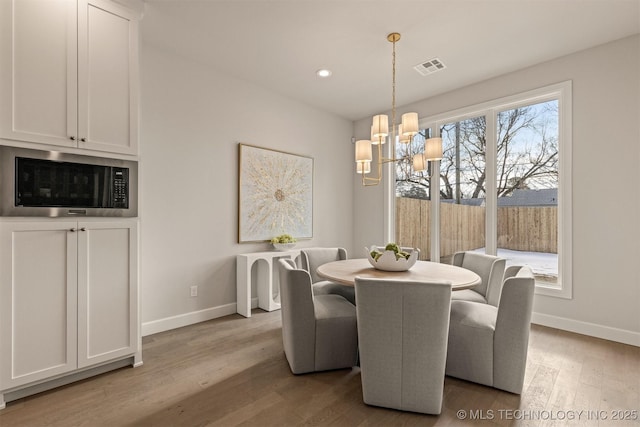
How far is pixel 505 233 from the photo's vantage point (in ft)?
11.9

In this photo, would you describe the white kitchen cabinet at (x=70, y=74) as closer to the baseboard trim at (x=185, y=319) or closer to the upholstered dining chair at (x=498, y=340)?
the baseboard trim at (x=185, y=319)

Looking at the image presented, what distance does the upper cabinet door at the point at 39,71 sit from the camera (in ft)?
5.92

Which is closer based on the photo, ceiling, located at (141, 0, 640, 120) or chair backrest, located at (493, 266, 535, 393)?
chair backrest, located at (493, 266, 535, 393)

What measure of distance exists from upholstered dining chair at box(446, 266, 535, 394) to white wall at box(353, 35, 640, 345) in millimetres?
1458

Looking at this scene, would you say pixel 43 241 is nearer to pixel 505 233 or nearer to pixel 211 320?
pixel 211 320

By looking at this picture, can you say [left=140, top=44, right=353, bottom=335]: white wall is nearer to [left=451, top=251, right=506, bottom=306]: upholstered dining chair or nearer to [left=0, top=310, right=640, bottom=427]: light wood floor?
[left=0, top=310, right=640, bottom=427]: light wood floor

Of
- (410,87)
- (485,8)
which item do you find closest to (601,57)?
(485,8)

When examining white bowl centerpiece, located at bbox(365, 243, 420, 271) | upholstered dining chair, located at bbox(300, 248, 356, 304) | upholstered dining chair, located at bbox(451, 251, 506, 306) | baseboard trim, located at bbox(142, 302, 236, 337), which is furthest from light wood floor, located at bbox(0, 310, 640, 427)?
white bowl centerpiece, located at bbox(365, 243, 420, 271)

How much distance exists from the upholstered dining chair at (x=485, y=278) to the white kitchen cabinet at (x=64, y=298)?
265 cm

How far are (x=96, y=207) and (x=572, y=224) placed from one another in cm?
420

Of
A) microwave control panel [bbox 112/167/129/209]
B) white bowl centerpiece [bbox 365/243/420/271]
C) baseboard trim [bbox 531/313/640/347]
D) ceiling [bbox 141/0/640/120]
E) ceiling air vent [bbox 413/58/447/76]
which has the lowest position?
baseboard trim [bbox 531/313/640/347]

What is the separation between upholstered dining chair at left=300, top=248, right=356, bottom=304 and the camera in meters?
2.90

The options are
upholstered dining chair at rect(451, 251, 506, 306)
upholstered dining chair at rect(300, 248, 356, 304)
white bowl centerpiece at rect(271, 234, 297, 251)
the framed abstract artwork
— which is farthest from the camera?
white bowl centerpiece at rect(271, 234, 297, 251)

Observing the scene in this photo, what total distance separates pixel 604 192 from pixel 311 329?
3023 millimetres
